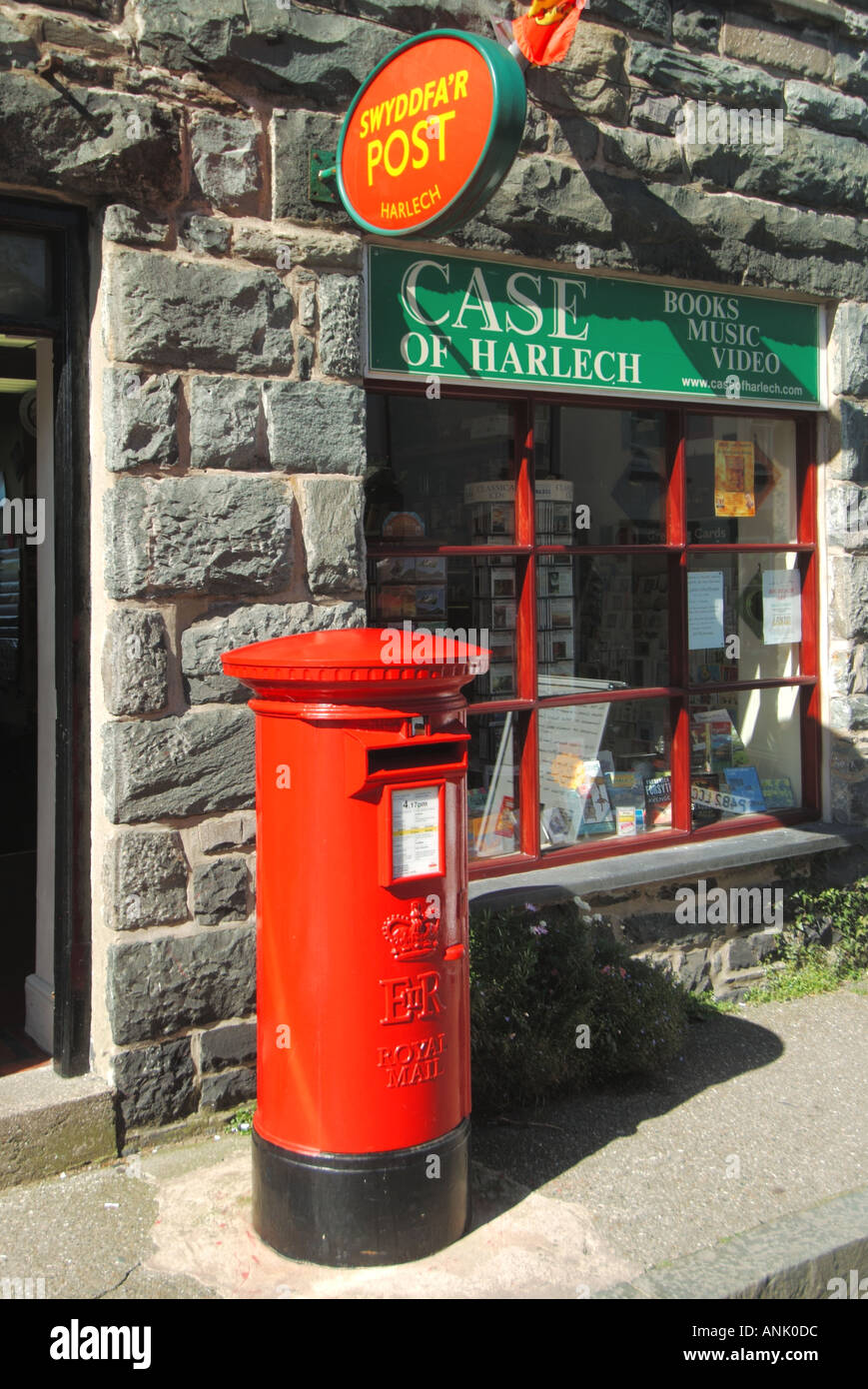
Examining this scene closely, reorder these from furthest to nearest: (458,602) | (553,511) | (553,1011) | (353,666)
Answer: (553,511) < (458,602) < (553,1011) < (353,666)

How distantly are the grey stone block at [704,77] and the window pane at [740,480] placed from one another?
1.45 m

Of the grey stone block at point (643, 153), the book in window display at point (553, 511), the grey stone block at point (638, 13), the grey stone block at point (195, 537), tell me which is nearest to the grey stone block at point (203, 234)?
the grey stone block at point (195, 537)

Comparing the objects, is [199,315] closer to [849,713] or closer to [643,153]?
[643,153]

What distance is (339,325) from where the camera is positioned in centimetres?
460

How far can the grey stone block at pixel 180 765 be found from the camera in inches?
165

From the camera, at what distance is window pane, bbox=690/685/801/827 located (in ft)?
20.5

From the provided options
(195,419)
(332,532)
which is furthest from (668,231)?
(195,419)

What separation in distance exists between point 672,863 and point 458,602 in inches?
60.5

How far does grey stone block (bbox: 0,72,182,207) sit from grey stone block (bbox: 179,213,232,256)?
Answer: 0.10 m

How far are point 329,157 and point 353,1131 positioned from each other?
131 inches

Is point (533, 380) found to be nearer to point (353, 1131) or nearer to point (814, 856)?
point (814, 856)

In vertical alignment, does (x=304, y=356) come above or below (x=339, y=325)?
below

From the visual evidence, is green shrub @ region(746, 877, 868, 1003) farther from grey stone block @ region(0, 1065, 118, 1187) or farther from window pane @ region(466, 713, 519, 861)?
grey stone block @ region(0, 1065, 118, 1187)

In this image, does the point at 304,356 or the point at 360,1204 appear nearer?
the point at 360,1204
